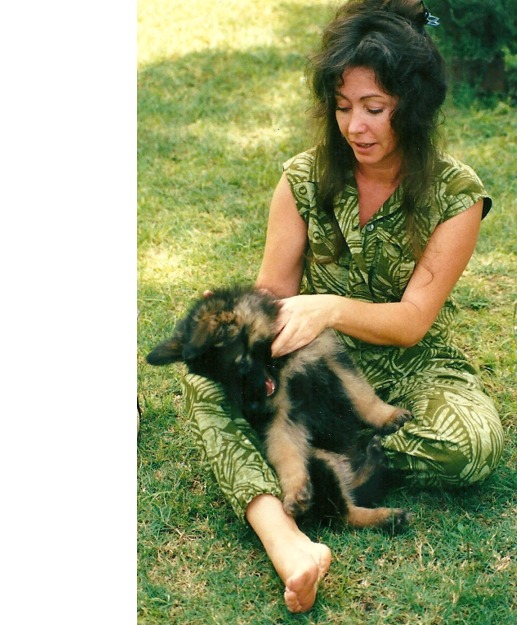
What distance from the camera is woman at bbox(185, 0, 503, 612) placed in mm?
2797

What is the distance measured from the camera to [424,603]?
8.28 ft

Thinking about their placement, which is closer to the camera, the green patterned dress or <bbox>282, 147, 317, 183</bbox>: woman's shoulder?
the green patterned dress

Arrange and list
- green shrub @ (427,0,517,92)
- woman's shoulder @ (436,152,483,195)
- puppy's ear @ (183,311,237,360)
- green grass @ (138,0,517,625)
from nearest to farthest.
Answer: green grass @ (138,0,517,625), puppy's ear @ (183,311,237,360), woman's shoulder @ (436,152,483,195), green shrub @ (427,0,517,92)

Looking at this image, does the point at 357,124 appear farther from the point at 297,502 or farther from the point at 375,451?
the point at 297,502

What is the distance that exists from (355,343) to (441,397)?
1.57ft

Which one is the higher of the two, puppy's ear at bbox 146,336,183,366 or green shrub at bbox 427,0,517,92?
green shrub at bbox 427,0,517,92

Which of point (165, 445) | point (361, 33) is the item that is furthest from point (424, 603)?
point (361, 33)

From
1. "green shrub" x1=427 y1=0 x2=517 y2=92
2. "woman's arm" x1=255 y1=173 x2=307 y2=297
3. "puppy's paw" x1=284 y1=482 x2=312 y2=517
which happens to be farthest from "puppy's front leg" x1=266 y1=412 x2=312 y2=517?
"green shrub" x1=427 y1=0 x2=517 y2=92

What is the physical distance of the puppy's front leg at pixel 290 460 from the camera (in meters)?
2.74

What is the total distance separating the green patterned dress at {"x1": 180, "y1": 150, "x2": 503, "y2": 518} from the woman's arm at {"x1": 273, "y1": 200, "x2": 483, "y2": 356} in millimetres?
63

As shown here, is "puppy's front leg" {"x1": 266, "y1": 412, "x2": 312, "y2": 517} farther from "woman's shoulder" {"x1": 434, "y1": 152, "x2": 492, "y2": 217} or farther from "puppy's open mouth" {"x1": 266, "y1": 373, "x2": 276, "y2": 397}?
"woman's shoulder" {"x1": 434, "y1": 152, "x2": 492, "y2": 217}

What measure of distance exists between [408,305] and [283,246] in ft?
2.07
